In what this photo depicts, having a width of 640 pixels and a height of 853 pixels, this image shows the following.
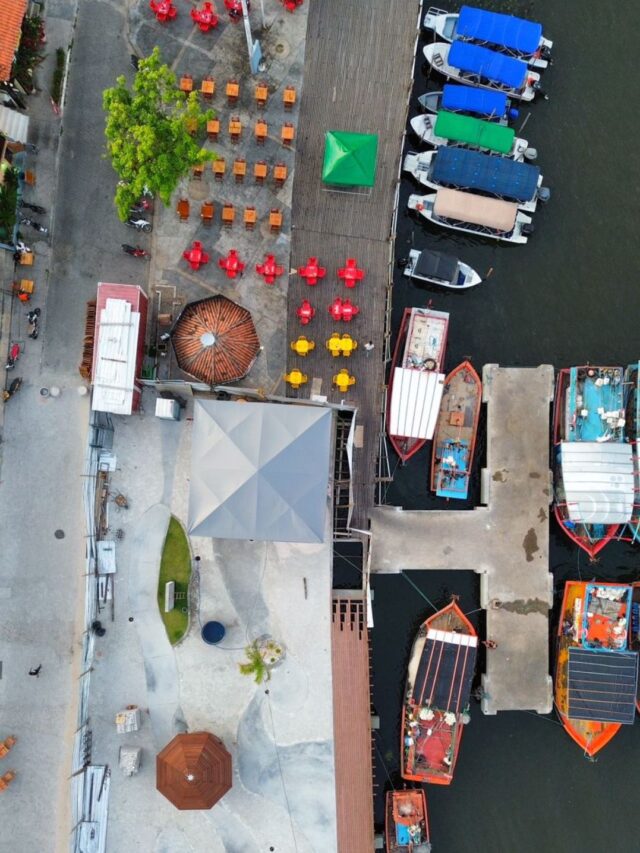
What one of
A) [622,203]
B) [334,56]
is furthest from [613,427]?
[334,56]

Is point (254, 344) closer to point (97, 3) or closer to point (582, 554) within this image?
point (97, 3)

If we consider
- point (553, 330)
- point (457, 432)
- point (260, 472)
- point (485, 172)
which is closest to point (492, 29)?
point (485, 172)

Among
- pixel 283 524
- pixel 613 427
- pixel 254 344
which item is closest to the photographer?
pixel 283 524

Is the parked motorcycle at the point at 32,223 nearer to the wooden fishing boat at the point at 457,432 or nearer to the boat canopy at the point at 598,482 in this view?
the wooden fishing boat at the point at 457,432

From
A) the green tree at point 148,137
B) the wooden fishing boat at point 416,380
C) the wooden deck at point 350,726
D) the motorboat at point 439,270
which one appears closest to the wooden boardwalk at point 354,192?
the wooden fishing boat at point 416,380

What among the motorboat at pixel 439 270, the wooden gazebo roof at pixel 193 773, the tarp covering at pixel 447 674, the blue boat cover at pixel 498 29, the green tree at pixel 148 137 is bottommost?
the wooden gazebo roof at pixel 193 773

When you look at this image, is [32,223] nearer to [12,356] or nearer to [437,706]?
[12,356]
